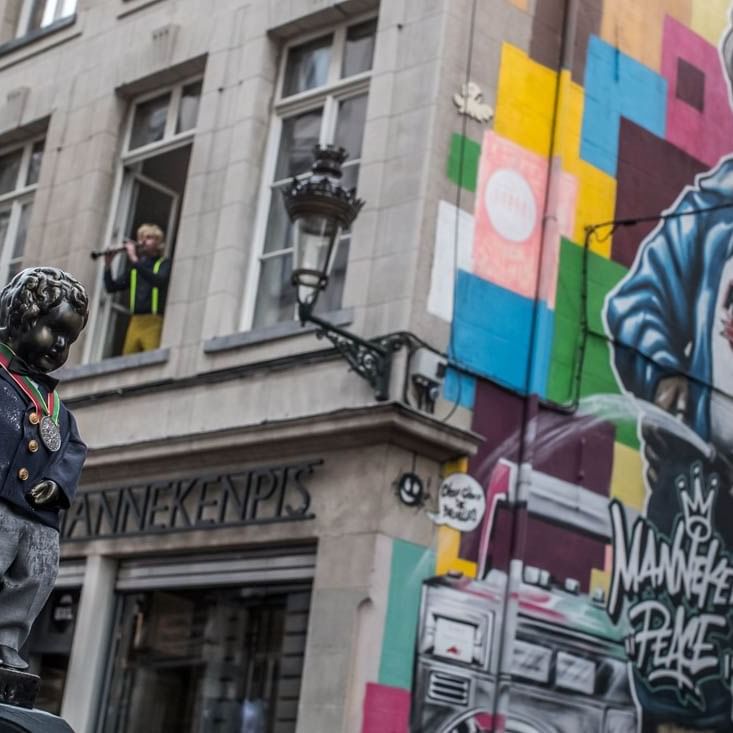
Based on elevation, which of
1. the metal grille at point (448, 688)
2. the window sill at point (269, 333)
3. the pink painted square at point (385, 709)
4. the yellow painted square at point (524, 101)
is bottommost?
the pink painted square at point (385, 709)

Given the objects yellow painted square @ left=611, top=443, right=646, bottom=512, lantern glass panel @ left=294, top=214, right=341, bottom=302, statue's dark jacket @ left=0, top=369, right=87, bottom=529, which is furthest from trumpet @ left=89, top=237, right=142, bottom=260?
statue's dark jacket @ left=0, top=369, right=87, bottom=529

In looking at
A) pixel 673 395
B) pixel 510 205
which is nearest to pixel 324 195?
pixel 510 205

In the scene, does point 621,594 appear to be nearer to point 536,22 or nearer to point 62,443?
point 536,22

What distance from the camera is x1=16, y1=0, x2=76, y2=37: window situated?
62.0ft

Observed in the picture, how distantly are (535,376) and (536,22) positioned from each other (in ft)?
10.5

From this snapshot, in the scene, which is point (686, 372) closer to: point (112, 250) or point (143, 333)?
point (143, 333)

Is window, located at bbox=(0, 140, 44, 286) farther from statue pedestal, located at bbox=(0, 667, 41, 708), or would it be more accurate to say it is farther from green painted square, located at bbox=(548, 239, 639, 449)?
statue pedestal, located at bbox=(0, 667, 41, 708)

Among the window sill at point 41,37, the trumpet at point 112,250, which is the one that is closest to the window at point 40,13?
the window sill at point 41,37

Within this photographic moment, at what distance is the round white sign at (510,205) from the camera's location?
44.7 feet

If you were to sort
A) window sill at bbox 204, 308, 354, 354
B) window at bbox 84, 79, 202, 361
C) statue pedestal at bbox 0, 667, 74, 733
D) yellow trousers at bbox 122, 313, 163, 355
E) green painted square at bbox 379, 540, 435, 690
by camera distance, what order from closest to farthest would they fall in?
statue pedestal at bbox 0, 667, 74, 733 → green painted square at bbox 379, 540, 435, 690 → window sill at bbox 204, 308, 354, 354 → yellow trousers at bbox 122, 313, 163, 355 → window at bbox 84, 79, 202, 361

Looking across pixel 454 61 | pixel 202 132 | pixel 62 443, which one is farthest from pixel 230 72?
pixel 62 443

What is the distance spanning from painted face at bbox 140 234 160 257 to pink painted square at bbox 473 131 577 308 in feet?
11.9

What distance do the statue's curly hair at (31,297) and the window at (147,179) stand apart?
945 centimetres

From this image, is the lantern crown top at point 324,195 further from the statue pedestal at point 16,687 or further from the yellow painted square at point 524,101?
the statue pedestal at point 16,687
